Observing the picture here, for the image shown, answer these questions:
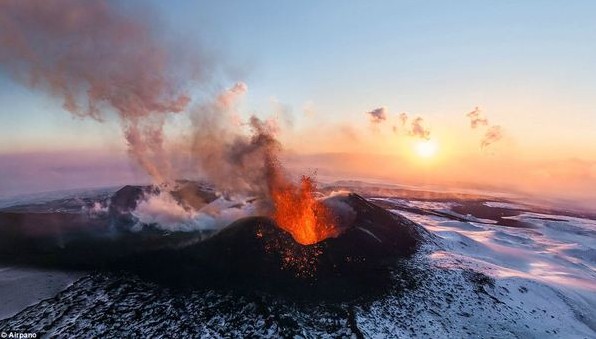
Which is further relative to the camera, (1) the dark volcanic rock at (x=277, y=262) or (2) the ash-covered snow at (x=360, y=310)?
(1) the dark volcanic rock at (x=277, y=262)

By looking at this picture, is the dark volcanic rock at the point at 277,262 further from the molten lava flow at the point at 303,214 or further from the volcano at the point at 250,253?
the molten lava flow at the point at 303,214

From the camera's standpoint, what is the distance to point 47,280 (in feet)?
125

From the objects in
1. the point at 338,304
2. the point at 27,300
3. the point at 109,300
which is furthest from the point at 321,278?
the point at 27,300

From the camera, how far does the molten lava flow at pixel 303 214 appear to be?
53281mm

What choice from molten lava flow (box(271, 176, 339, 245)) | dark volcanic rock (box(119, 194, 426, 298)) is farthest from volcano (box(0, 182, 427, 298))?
molten lava flow (box(271, 176, 339, 245))

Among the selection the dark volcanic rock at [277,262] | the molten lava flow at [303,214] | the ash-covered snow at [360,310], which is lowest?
the ash-covered snow at [360,310]

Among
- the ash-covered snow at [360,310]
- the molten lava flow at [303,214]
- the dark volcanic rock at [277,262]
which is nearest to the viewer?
the ash-covered snow at [360,310]

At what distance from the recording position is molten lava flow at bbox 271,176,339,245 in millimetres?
53281

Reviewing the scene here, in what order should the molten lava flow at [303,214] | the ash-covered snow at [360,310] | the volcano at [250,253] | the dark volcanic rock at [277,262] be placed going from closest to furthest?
the ash-covered snow at [360,310]
the dark volcanic rock at [277,262]
the volcano at [250,253]
the molten lava flow at [303,214]

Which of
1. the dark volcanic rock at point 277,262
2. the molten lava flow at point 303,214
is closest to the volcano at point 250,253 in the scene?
the dark volcanic rock at point 277,262

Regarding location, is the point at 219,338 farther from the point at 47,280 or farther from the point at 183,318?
the point at 47,280

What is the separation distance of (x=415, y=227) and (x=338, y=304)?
30.4 metres

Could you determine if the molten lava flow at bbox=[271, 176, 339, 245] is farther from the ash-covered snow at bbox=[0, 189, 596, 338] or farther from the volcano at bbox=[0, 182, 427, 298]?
the ash-covered snow at bbox=[0, 189, 596, 338]

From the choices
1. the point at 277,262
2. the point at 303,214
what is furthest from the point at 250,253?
the point at 303,214
